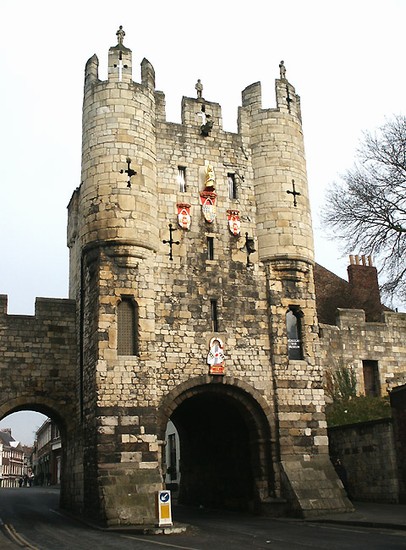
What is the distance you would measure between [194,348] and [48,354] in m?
4.76

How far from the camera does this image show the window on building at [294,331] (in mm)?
18984

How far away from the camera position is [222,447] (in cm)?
2116

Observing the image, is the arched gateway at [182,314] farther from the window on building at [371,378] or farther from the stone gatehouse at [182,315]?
the window on building at [371,378]

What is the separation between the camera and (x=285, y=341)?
18.8 meters

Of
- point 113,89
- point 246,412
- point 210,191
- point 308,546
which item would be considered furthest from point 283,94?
point 308,546

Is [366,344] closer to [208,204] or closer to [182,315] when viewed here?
[208,204]

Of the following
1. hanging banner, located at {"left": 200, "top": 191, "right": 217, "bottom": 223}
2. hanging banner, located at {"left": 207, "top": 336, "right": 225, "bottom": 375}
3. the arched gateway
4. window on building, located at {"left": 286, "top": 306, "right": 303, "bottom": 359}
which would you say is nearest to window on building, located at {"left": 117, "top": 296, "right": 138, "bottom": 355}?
the arched gateway

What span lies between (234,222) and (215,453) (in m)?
7.56

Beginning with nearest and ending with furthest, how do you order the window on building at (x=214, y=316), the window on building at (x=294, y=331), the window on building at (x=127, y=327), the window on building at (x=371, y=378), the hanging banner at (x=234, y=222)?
the window on building at (x=127, y=327), the window on building at (x=214, y=316), the window on building at (x=294, y=331), the hanging banner at (x=234, y=222), the window on building at (x=371, y=378)

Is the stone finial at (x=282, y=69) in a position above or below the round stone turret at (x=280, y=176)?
above

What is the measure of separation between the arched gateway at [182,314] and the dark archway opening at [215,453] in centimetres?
8

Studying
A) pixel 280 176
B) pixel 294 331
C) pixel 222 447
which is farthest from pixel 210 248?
pixel 222 447

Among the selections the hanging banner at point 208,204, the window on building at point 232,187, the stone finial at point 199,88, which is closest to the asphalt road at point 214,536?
the hanging banner at point 208,204

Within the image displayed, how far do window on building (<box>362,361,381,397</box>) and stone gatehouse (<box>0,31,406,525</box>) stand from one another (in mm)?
7443
